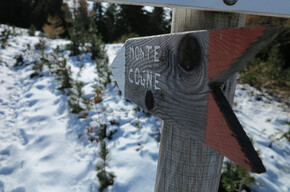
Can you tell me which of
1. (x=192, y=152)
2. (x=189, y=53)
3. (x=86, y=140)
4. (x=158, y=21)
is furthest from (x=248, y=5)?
(x=158, y=21)

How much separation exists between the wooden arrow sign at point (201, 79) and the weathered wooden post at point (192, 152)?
147 millimetres

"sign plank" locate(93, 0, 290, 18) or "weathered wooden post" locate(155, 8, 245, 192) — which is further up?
"sign plank" locate(93, 0, 290, 18)

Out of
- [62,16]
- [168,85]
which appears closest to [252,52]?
[168,85]

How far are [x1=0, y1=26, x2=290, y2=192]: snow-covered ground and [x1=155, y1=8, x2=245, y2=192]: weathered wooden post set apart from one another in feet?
5.15

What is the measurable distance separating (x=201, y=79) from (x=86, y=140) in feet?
9.52

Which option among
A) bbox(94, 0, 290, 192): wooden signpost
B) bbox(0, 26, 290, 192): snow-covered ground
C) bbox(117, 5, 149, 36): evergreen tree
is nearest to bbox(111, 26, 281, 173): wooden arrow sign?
bbox(94, 0, 290, 192): wooden signpost

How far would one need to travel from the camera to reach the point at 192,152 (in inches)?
31.1

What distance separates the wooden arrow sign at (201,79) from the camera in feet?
1.38

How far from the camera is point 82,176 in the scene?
8.34ft

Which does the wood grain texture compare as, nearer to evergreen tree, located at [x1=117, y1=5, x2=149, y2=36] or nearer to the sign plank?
the sign plank

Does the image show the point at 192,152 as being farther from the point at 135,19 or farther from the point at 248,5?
the point at 135,19

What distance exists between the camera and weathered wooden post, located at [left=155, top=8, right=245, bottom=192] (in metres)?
0.73

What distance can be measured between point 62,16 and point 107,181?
20592 mm

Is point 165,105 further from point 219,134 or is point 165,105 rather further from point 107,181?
point 107,181
